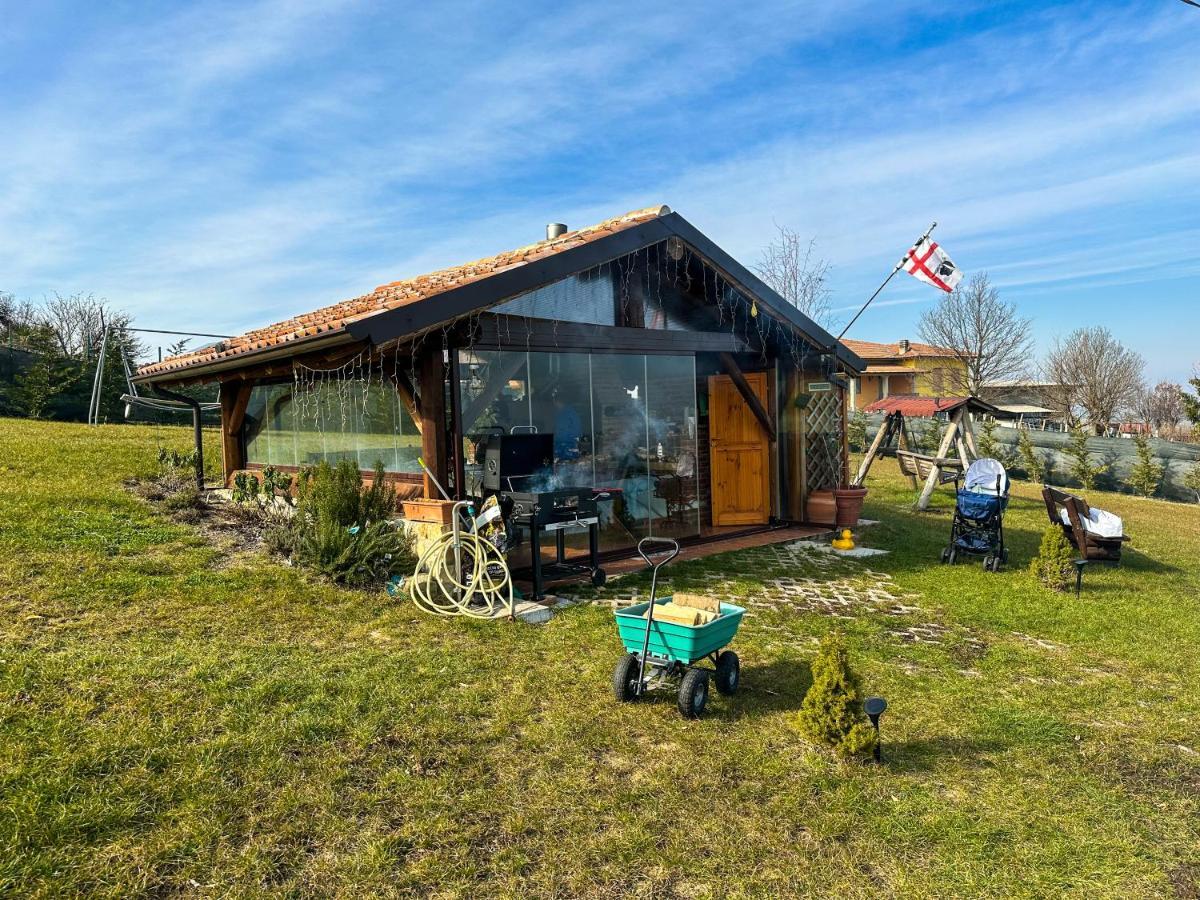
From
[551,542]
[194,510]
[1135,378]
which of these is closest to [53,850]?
→ [551,542]

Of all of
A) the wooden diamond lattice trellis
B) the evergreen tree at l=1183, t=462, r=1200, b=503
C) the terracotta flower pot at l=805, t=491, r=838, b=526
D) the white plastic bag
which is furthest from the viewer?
the evergreen tree at l=1183, t=462, r=1200, b=503

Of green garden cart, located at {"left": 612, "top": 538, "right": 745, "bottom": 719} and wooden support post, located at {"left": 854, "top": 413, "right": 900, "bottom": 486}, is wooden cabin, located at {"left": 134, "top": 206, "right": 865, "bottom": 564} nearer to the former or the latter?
wooden support post, located at {"left": 854, "top": 413, "right": 900, "bottom": 486}

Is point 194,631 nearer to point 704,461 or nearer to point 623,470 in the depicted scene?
point 623,470

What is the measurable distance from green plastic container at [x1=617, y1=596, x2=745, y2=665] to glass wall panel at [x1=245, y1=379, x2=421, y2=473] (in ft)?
11.8

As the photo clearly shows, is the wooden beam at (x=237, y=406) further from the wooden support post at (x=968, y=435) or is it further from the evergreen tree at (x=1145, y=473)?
the evergreen tree at (x=1145, y=473)

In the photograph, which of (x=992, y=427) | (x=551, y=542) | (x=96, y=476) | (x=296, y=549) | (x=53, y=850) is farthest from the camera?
(x=992, y=427)

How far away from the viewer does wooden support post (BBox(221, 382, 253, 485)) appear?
32.5 ft

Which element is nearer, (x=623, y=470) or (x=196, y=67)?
(x=196, y=67)

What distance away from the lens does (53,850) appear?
2516mm

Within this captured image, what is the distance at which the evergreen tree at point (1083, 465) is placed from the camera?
635 inches

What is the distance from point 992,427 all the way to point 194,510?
17.0 metres

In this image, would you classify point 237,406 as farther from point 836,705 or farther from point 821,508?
point 836,705

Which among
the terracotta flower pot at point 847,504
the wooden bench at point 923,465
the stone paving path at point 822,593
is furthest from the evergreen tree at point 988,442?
the stone paving path at point 822,593

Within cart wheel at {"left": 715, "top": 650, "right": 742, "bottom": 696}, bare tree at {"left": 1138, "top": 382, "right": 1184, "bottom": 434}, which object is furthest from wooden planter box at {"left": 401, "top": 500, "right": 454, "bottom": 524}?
bare tree at {"left": 1138, "top": 382, "right": 1184, "bottom": 434}
